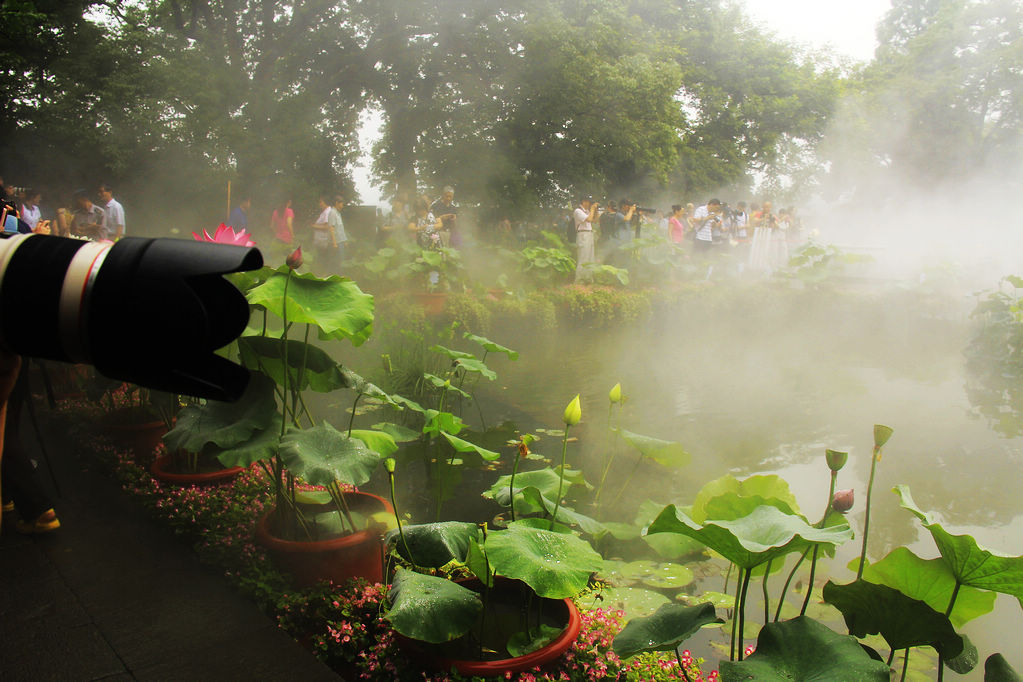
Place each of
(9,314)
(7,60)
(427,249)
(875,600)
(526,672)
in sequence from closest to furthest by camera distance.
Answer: (9,314) < (875,600) < (526,672) < (7,60) < (427,249)

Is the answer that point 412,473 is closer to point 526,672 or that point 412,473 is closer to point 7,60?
point 526,672

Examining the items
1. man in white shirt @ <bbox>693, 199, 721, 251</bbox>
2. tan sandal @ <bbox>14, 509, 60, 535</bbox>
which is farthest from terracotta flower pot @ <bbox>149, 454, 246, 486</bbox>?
man in white shirt @ <bbox>693, 199, 721, 251</bbox>

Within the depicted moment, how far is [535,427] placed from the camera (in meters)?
3.93

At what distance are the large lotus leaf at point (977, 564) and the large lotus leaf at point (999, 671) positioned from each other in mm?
111

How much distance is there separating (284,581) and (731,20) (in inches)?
816

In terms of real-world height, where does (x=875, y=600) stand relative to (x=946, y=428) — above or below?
above

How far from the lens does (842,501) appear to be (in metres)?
1.30

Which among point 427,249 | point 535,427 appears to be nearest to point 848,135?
point 427,249

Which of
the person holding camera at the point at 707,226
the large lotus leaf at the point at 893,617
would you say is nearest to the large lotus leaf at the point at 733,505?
the large lotus leaf at the point at 893,617

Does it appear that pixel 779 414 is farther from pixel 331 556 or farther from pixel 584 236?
pixel 584 236

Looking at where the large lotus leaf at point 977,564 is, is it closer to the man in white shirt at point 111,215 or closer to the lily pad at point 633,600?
the lily pad at point 633,600

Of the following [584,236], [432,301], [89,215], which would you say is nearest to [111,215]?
[89,215]

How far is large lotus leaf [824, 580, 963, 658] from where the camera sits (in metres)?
1.11

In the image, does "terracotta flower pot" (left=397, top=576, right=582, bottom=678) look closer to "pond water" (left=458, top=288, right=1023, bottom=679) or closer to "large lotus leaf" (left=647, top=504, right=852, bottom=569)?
"large lotus leaf" (left=647, top=504, right=852, bottom=569)
